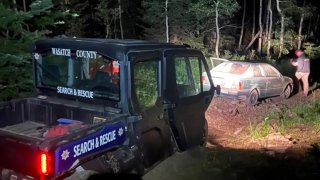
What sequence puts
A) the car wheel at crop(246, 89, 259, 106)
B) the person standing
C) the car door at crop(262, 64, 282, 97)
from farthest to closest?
the person standing, the car door at crop(262, 64, 282, 97), the car wheel at crop(246, 89, 259, 106)

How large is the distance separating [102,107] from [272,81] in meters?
11.4

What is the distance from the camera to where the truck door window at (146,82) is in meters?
5.28

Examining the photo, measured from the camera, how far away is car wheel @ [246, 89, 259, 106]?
14.3 metres

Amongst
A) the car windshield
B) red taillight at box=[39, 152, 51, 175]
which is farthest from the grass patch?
red taillight at box=[39, 152, 51, 175]

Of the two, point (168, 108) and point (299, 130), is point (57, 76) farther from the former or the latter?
point (299, 130)

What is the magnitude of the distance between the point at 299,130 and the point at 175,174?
215 inches

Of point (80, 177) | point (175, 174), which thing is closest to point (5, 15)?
point (80, 177)

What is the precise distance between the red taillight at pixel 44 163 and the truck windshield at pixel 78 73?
1.45 meters

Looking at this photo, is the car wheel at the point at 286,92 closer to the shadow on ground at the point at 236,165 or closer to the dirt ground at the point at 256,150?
the dirt ground at the point at 256,150

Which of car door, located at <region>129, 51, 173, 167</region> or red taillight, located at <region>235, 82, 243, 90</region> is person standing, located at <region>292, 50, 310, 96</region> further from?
car door, located at <region>129, 51, 173, 167</region>

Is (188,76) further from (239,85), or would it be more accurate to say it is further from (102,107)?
(239,85)

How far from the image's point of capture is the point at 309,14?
33.3m

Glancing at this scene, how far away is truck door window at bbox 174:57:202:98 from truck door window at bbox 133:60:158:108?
562 millimetres

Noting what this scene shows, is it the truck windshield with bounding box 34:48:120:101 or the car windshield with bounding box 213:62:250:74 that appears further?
the car windshield with bounding box 213:62:250:74
